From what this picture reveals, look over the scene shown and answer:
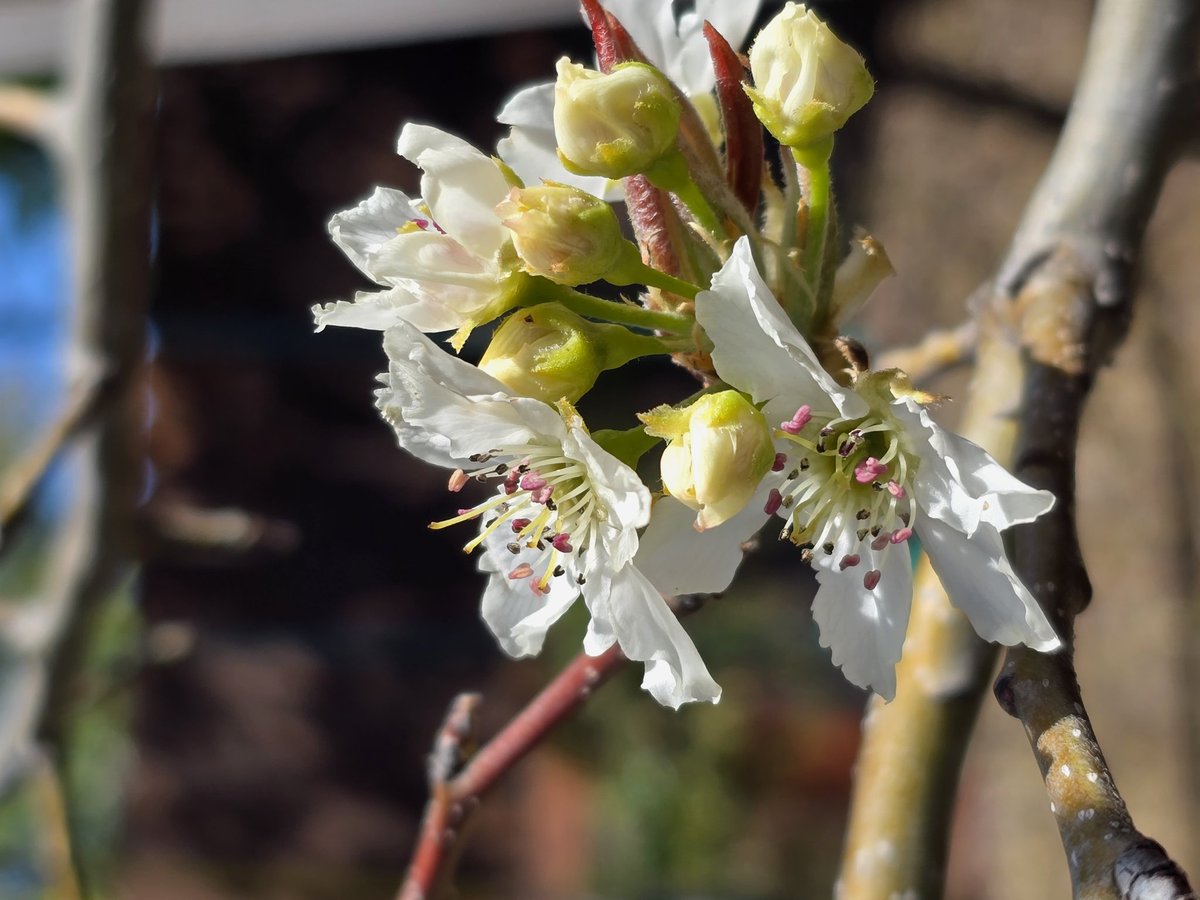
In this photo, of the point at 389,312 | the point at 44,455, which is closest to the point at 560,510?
the point at 389,312

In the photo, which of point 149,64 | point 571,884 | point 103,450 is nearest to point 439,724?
point 571,884

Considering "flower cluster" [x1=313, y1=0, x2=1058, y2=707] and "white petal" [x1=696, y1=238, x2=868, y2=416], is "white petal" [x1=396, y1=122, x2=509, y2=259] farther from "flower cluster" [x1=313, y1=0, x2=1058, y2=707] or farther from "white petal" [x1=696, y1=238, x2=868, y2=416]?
"white petal" [x1=696, y1=238, x2=868, y2=416]

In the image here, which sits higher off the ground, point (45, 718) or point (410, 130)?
point (410, 130)

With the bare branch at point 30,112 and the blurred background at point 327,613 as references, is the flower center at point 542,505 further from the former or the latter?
the blurred background at point 327,613

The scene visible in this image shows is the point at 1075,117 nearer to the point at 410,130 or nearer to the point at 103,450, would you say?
the point at 410,130

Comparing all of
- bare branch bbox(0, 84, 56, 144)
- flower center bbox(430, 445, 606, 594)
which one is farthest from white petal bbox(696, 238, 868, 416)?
bare branch bbox(0, 84, 56, 144)

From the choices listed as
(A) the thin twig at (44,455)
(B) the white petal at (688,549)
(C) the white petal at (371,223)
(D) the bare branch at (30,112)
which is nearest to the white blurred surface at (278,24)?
(D) the bare branch at (30,112)

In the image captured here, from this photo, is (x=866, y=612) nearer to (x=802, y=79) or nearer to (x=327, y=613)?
(x=802, y=79)
